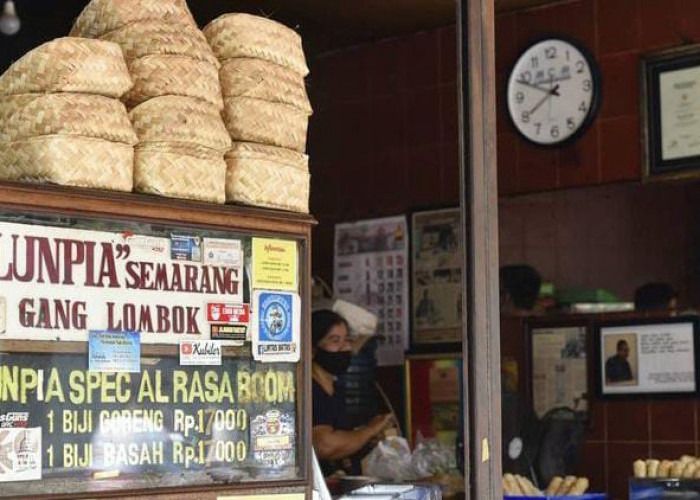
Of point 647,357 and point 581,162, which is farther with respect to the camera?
point 581,162

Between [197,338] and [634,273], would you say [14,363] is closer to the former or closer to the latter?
[197,338]

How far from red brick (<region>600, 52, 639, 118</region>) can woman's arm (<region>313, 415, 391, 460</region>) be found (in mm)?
1942

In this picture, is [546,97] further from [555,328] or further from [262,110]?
[262,110]

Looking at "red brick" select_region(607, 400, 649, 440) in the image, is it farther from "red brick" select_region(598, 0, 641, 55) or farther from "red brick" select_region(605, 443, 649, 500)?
"red brick" select_region(598, 0, 641, 55)

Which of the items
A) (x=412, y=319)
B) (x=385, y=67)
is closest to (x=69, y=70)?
(x=412, y=319)

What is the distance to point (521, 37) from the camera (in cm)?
630

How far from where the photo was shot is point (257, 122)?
102 inches

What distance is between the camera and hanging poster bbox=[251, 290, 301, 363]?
2453 millimetres

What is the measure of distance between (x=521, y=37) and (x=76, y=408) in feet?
14.8

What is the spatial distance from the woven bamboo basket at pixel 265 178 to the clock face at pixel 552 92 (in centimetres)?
362

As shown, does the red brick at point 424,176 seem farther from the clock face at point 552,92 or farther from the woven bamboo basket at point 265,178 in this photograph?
the woven bamboo basket at point 265,178

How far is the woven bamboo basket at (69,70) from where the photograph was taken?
2.31 m

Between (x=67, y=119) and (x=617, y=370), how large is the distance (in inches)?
160

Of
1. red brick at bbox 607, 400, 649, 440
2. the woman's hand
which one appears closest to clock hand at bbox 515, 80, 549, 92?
red brick at bbox 607, 400, 649, 440
